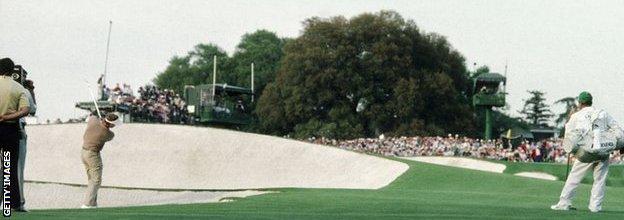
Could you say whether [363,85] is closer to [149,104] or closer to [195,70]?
[149,104]

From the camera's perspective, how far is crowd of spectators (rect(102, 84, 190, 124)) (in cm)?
5731

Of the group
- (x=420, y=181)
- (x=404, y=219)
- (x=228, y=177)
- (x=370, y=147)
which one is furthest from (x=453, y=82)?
(x=404, y=219)

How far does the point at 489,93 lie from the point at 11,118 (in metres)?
63.4

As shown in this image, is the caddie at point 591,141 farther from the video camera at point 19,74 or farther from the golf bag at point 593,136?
the video camera at point 19,74

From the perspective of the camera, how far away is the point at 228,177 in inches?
1944

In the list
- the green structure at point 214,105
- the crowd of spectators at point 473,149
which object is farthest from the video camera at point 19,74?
the green structure at point 214,105

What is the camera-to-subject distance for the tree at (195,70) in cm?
12169

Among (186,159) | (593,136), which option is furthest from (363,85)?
(593,136)

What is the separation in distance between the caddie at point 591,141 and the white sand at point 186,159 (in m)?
27.6

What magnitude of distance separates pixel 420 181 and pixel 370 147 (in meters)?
27.9

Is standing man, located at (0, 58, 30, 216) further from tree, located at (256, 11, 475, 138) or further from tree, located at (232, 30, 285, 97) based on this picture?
tree, located at (232, 30, 285, 97)

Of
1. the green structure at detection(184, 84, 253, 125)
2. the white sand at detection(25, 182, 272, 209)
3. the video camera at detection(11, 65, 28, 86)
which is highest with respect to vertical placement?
the green structure at detection(184, 84, 253, 125)

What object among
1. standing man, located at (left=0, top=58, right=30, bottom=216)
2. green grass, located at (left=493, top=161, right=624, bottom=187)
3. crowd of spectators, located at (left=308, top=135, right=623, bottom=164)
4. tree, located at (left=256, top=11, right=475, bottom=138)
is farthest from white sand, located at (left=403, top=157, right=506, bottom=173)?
standing man, located at (left=0, top=58, right=30, bottom=216)

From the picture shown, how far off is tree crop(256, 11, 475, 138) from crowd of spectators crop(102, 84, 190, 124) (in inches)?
970
